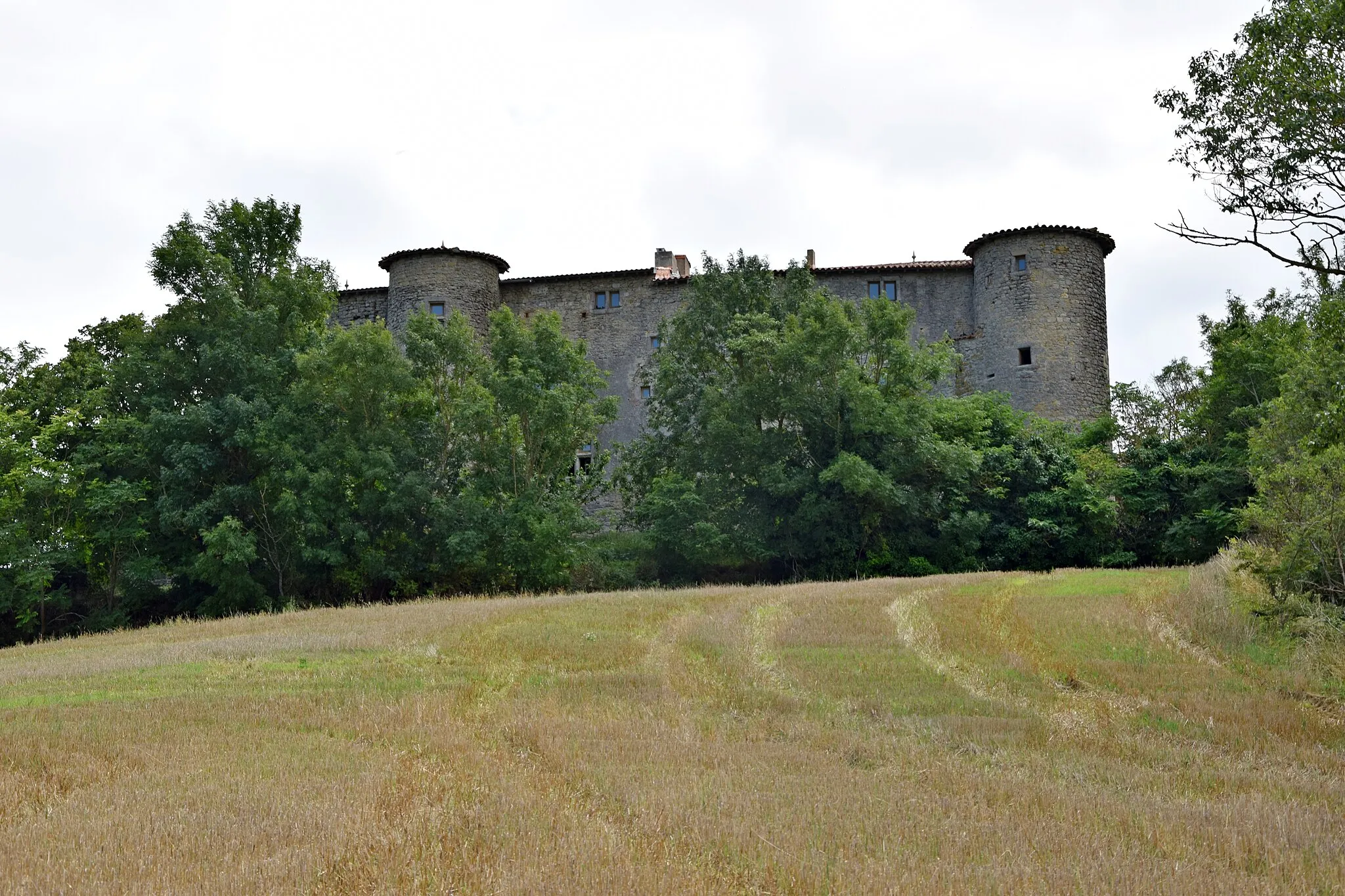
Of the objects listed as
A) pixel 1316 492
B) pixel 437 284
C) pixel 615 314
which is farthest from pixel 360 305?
pixel 1316 492

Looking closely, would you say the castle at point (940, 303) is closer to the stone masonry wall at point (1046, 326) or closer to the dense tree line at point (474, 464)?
the stone masonry wall at point (1046, 326)

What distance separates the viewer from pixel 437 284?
51188mm

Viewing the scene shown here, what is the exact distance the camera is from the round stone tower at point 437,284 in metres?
51.0

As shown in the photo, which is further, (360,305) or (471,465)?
(360,305)

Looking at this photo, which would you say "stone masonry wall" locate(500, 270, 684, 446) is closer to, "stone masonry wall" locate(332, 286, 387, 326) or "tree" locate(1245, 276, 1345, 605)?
"stone masonry wall" locate(332, 286, 387, 326)

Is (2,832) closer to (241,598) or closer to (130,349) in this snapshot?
(241,598)

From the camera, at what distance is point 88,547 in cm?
3716

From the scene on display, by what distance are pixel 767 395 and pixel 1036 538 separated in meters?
11.0

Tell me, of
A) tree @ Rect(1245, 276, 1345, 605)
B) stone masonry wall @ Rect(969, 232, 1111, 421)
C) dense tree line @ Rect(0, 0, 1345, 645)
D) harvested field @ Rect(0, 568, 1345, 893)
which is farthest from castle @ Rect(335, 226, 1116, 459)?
harvested field @ Rect(0, 568, 1345, 893)

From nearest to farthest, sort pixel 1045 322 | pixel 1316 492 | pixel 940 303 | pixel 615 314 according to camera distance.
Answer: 1. pixel 1316 492
2. pixel 1045 322
3. pixel 940 303
4. pixel 615 314

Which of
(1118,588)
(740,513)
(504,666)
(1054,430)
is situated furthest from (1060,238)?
(504,666)

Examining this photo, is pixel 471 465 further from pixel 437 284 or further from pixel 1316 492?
pixel 1316 492

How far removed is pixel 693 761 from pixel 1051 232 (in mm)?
45482

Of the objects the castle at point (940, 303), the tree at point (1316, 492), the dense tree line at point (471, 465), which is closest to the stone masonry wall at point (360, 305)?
the castle at point (940, 303)
